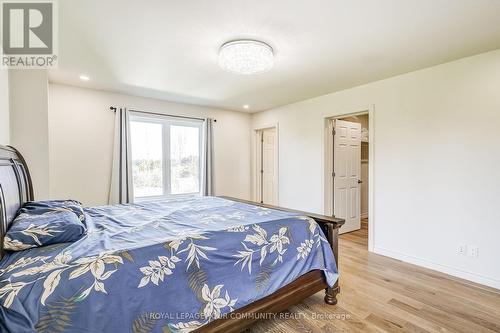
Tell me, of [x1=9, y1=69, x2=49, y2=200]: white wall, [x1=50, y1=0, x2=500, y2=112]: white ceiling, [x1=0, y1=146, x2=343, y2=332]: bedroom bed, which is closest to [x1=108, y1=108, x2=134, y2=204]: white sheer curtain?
[x1=50, y1=0, x2=500, y2=112]: white ceiling

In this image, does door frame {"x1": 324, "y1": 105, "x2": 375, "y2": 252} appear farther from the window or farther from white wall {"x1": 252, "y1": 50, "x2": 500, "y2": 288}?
the window

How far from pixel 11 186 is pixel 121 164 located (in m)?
2.11

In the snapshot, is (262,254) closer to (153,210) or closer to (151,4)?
(153,210)

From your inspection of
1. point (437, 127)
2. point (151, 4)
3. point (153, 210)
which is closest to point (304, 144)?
point (437, 127)

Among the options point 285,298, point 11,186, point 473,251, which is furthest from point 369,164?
point 11,186

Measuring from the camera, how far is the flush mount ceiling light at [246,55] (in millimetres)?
2217

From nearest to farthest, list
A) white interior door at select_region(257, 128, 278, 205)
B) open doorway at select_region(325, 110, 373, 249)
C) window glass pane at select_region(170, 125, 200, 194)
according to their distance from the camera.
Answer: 1. open doorway at select_region(325, 110, 373, 249)
2. window glass pane at select_region(170, 125, 200, 194)
3. white interior door at select_region(257, 128, 278, 205)

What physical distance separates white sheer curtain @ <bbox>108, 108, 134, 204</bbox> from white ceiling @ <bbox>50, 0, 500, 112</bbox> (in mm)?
678

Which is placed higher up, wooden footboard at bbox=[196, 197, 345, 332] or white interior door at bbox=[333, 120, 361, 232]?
white interior door at bbox=[333, 120, 361, 232]

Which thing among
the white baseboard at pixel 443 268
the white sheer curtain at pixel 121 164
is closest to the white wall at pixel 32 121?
the white sheer curtain at pixel 121 164

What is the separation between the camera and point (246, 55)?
2270mm

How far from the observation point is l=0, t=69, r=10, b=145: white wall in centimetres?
214

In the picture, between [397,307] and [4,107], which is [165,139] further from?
[397,307]

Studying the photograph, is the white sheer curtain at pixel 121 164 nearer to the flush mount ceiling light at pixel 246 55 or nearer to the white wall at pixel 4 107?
the white wall at pixel 4 107
